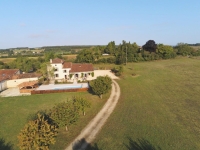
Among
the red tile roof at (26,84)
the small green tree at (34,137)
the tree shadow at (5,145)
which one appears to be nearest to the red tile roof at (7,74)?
the red tile roof at (26,84)

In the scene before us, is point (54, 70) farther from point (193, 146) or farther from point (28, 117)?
point (193, 146)

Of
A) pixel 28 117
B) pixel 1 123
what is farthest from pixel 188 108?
pixel 1 123

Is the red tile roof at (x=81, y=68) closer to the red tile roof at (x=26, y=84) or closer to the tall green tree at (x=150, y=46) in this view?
the red tile roof at (x=26, y=84)

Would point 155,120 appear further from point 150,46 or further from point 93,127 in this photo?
point 150,46

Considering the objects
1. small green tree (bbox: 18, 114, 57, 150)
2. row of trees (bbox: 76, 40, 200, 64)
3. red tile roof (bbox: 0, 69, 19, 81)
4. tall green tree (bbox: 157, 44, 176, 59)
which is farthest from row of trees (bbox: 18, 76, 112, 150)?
tall green tree (bbox: 157, 44, 176, 59)

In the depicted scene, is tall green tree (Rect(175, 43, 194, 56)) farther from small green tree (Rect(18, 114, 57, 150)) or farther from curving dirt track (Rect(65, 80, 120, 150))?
small green tree (Rect(18, 114, 57, 150))

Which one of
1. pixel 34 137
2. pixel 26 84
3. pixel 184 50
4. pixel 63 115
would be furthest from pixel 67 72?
pixel 184 50
